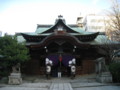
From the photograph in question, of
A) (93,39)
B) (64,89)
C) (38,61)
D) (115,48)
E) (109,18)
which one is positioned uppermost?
(109,18)

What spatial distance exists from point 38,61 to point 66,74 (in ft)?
12.0

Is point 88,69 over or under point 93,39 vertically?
under

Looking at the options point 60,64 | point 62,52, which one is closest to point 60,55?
point 62,52

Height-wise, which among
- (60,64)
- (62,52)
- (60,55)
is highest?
(62,52)

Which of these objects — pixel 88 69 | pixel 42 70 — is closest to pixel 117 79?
pixel 88 69

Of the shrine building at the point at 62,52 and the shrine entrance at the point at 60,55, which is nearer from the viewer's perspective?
the shrine building at the point at 62,52

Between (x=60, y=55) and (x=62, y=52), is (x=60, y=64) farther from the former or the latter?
(x=62, y=52)

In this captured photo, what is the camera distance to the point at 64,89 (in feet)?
33.5

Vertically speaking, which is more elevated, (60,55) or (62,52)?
(62,52)

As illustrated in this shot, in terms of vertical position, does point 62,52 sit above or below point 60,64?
above

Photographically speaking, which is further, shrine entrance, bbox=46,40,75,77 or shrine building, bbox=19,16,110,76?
shrine entrance, bbox=46,40,75,77

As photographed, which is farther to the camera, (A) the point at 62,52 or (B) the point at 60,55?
(A) the point at 62,52

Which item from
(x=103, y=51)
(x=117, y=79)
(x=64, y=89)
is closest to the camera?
(x=64, y=89)

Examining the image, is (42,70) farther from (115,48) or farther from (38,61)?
(115,48)
